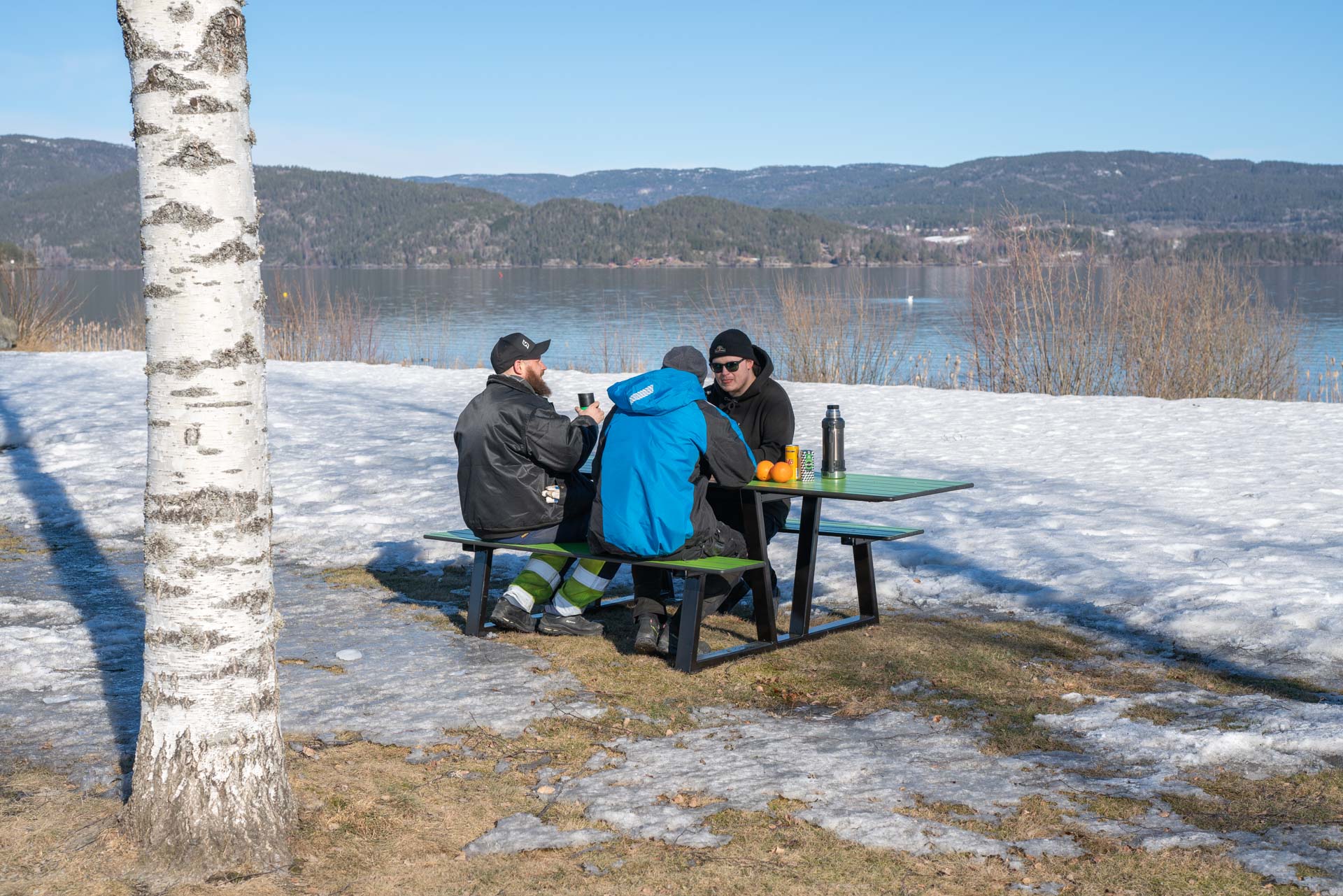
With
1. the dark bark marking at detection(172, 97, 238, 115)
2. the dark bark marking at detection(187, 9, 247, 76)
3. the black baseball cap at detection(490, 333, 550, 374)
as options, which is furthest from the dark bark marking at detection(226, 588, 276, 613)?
the black baseball cap at detection(490, 333, 550, 374)

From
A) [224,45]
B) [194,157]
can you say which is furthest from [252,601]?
[224,45]

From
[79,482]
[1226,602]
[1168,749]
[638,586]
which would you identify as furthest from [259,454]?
[79,482]

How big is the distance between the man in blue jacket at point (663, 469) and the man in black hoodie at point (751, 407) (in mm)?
584

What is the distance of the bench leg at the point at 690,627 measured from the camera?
4996 mm

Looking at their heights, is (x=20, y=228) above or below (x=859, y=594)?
above

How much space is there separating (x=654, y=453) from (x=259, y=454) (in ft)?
6.62

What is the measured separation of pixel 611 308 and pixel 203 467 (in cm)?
4751

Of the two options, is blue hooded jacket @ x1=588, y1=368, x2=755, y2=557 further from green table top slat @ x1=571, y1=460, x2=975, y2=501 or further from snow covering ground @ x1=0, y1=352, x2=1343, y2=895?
snow covering ground @ x1=0, y1=352, x2=1343, y2=895

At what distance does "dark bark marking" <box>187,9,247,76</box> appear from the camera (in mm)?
3020

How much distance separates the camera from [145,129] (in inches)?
119

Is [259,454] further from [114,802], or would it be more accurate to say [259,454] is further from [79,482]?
[79,482]

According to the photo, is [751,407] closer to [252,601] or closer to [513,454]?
[513,454]

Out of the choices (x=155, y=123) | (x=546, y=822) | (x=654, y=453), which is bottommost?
(x=546, y=822)

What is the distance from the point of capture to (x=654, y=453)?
195 inches
